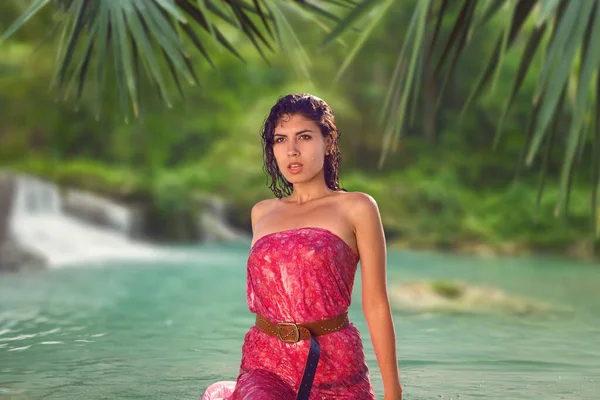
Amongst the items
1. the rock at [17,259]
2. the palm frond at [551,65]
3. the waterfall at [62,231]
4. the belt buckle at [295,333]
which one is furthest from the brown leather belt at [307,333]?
the waterfall at [62,231]

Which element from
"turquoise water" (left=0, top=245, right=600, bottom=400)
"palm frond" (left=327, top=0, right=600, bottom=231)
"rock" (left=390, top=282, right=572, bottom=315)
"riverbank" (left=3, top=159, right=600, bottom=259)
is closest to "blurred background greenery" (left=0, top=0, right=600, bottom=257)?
"riverbank" (left=3, top=159, right=600, bottom=259)

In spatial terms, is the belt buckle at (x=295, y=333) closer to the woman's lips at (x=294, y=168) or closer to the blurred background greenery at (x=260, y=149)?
the woman's lips at (x=294, y=168)

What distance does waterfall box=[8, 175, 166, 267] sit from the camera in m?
15.0

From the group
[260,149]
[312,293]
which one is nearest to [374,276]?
[312,293]

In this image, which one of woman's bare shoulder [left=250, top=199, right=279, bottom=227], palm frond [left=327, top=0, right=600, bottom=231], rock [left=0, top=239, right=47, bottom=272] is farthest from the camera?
rock [left=0, top=239, right=47, bottom=272]

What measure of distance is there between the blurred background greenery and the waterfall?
112 cm

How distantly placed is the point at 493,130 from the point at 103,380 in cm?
2158

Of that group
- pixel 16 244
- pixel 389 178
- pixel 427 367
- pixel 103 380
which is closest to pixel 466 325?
pixel 427 367

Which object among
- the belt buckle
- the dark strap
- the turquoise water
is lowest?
the turquoise water

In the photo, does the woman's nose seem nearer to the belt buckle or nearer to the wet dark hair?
the wet dark hair

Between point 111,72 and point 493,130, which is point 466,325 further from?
point 493,130

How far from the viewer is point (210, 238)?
18688mm

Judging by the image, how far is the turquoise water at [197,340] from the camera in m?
4.51

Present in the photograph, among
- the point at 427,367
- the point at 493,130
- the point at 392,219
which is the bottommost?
the point at 427,367
